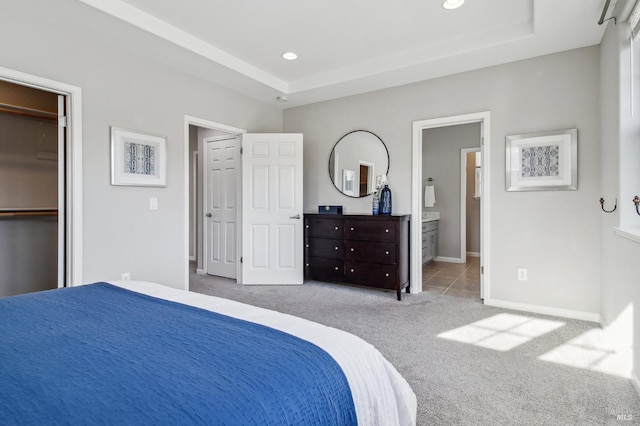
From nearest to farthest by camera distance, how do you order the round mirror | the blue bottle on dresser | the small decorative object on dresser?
1. the blue bottle on dresser
2. the round mirror
3. the small decorative object on dresser

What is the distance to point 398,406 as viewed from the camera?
116cm

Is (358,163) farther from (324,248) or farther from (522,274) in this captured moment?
(522,274)

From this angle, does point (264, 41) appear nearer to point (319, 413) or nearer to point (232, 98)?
point (232, 98)

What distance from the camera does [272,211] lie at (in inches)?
177

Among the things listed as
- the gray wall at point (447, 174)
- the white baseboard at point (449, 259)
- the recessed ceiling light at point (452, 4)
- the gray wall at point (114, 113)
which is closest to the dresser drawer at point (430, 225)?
the gray wall at point (447, 174)

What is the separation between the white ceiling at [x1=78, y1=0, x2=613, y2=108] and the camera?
8.94ft

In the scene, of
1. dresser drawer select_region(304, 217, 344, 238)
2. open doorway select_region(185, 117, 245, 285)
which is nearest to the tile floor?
dresser drawer select_region(304, 217, 344, 238)

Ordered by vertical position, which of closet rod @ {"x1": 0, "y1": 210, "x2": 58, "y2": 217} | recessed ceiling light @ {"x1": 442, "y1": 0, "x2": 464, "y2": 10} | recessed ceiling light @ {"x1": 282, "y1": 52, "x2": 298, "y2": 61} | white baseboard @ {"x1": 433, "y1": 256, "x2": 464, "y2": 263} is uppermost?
recessed ceiling light @ {"x1": 282, "y1": 52, "x2": 298, "y2": 61}

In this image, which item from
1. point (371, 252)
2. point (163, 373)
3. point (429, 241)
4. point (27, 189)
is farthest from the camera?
point (429, 241)

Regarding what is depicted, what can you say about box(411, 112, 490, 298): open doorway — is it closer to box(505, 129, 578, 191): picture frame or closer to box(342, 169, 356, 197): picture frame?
box(505, 129, 578, 191): picture frame

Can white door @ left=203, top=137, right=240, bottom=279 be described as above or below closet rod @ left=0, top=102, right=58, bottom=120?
below

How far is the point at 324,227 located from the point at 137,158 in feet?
7.15

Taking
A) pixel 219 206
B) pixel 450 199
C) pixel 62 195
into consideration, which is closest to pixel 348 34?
pixel 62 195

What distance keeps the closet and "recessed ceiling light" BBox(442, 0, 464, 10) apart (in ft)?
11.6
